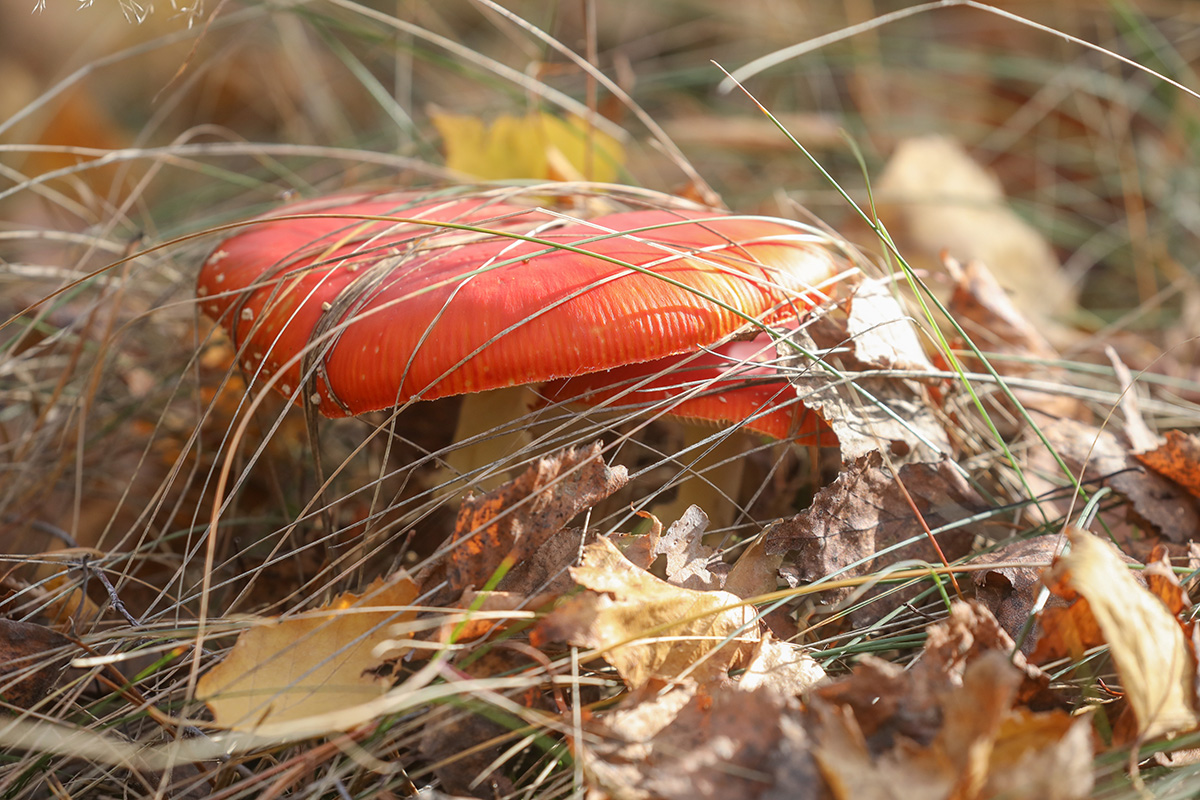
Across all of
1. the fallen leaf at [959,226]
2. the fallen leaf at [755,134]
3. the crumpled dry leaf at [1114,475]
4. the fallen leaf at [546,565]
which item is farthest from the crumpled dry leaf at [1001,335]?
the fallen leaf at [755,134]

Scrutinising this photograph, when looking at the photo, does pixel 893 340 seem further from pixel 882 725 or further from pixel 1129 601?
pixel 882 725

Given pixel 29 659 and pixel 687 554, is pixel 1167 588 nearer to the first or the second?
pixel 687 554

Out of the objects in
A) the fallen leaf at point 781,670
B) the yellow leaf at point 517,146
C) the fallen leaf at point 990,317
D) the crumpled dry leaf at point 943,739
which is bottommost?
the fallen leaf at point 781,670

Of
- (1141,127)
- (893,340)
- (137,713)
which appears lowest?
(137,713)

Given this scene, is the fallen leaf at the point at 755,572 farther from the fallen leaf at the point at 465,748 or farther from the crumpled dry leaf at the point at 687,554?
the fallen leaf at the point at 465,748

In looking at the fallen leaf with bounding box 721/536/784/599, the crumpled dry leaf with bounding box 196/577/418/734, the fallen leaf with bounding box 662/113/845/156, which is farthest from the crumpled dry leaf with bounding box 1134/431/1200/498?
the fallen leaf with bounding box 662/113/845/156

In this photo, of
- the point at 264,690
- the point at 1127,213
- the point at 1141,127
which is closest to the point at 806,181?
the point at 1127,213
